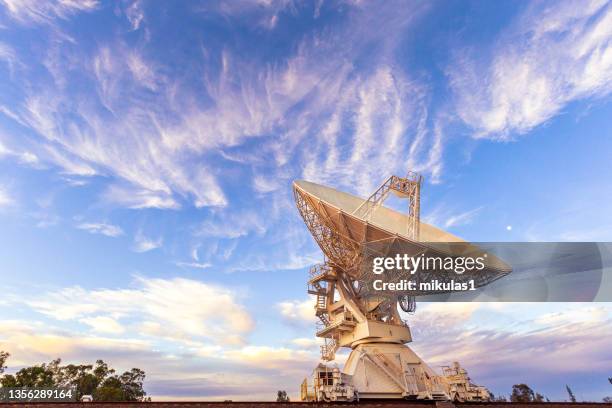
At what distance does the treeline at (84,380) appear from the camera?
5456 centimetres

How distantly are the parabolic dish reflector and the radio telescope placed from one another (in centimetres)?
6

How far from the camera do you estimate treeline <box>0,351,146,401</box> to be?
179 ft

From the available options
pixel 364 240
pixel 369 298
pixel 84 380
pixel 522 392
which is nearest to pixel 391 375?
pixel 369 298

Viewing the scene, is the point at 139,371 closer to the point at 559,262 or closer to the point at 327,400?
the point at 327,400

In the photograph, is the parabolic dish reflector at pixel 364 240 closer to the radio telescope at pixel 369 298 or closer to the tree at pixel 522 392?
the radio telescope at pixel 369 298

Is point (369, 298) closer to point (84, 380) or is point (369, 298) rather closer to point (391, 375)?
point (391, 375)

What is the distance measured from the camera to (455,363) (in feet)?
96.0

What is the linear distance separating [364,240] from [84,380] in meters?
55.3

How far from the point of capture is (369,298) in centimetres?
3228

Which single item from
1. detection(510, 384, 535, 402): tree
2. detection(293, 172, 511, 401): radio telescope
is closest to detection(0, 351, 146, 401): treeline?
detection(293, 172, 511, 401): radio telescope

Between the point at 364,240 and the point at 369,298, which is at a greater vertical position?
the point at 364,240

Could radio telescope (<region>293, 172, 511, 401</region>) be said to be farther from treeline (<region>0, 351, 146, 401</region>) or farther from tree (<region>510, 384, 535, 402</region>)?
tree (<region>510, 384, 535, 402</region>)

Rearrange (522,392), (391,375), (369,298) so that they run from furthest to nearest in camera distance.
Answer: (522,392)
(369,298)
(391,375)

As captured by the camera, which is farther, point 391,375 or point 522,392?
point 522,392
